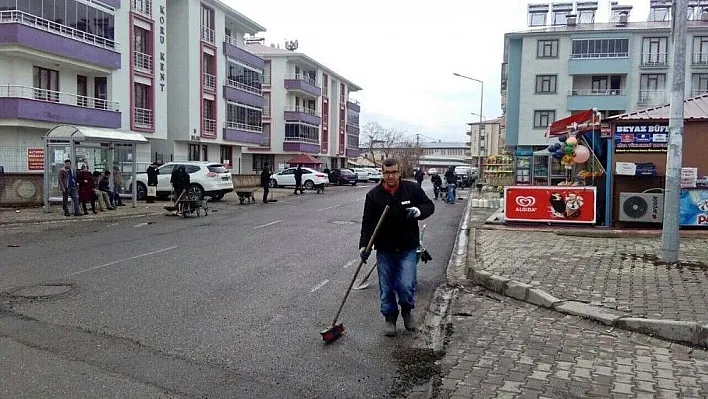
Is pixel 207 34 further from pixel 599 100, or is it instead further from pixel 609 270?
pixel 609 270

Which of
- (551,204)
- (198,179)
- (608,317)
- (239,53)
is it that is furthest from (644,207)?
(239,53)

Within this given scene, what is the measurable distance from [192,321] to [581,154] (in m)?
11.8

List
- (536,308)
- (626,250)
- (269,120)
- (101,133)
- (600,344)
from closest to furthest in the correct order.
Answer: (600,344)
(536,308)
(626,250)
(101,133)
(269,120)

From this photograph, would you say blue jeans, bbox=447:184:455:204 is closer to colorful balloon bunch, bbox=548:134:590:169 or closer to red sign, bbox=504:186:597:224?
colorful balloon bunch, bbox=548:134:590:169

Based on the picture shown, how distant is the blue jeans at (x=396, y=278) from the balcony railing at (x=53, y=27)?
81.6 feet

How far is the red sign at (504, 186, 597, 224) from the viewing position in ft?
47.8

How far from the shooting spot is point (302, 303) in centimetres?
724

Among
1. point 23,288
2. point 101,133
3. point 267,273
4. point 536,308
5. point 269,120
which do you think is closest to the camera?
point 536,308

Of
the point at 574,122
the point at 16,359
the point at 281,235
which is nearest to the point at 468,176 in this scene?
the point at 574,122

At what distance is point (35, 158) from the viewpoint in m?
22.6

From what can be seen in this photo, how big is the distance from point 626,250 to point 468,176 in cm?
4287

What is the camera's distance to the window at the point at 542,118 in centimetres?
4909

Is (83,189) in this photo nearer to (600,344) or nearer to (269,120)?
(600,344)

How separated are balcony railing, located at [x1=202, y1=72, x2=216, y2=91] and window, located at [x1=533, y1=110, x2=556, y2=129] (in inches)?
1021
